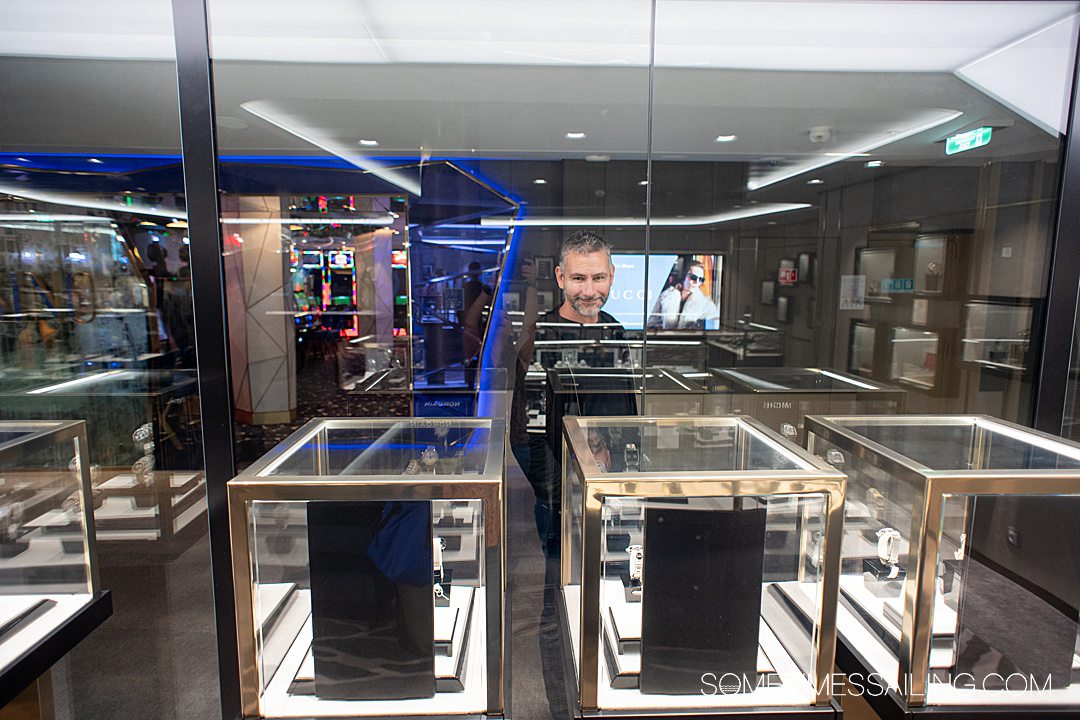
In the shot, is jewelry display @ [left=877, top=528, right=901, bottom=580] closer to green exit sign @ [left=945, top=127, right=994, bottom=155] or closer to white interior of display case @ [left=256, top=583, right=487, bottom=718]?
white interior of display case @ [left=256, top=583, right=487, bottom=718]

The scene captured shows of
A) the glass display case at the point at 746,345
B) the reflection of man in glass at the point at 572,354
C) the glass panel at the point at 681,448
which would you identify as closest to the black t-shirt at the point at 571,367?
the reflection of man in glass at the point at 572,354

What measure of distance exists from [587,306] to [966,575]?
1452 millimetres

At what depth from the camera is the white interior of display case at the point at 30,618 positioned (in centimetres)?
128

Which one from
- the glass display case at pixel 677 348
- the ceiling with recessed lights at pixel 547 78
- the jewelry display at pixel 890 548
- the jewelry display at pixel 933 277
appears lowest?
the jewelry display at pixel 890 548

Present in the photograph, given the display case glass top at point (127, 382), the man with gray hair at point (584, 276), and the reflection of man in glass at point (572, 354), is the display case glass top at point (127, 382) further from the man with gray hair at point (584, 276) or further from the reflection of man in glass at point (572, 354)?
the man with gray hair at point (584, 276)

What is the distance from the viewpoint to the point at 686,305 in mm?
2275

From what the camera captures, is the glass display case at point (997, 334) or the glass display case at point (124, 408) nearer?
the glass display case at point (997, 334)

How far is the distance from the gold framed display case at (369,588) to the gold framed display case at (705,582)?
0.63 ft

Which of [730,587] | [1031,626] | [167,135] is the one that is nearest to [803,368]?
[1031,626]

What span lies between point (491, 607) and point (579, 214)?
1543mm

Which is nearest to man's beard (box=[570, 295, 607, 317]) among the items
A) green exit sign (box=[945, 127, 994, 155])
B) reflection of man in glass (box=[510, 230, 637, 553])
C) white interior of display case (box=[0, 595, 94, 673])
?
reflection of man in glass (box=[510, 230, 637, 553])

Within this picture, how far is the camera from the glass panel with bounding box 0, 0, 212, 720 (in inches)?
79.7

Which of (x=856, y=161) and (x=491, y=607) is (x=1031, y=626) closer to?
(x=491, y=607)

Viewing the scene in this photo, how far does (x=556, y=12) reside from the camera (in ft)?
6.31
